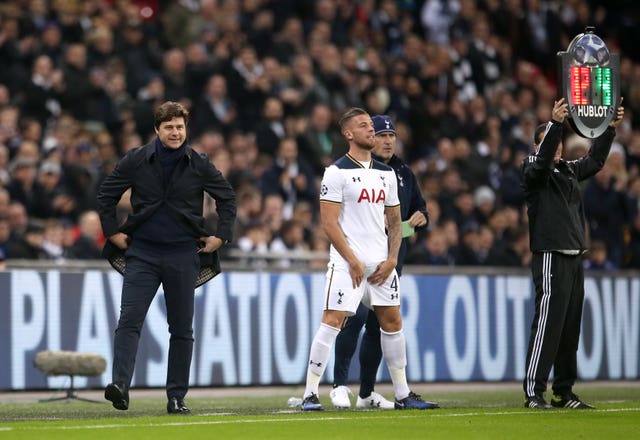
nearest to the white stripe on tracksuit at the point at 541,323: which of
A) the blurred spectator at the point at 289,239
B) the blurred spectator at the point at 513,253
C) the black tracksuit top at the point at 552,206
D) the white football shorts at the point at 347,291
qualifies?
the black tracksuit top at the point at 552,206

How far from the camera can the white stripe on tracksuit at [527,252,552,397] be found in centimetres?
1122

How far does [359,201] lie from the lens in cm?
1065

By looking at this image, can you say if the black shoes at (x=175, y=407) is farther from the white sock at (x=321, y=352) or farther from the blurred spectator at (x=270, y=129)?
the blurred spectator at (x=270, y=129)

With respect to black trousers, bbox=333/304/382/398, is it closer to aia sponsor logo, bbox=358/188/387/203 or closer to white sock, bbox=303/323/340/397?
white sock, bbox=303/323/340/397

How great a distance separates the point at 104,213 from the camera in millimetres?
10633

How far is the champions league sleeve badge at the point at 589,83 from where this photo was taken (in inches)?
444

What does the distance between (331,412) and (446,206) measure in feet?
28.9

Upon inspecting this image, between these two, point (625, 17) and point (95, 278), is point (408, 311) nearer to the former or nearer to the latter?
point (95, 278)

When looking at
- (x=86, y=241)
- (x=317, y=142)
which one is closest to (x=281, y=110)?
(x=317, y=142)

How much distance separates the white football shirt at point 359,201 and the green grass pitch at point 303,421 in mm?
1264

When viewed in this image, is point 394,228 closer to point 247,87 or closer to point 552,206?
point 552,206

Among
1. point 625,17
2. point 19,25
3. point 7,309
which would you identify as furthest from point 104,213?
point 625,17

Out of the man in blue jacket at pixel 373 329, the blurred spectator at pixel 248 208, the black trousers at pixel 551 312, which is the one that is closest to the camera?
the black trousers at pixel 551 312

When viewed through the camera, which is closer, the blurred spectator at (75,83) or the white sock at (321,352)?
the white sock at (321,352)
